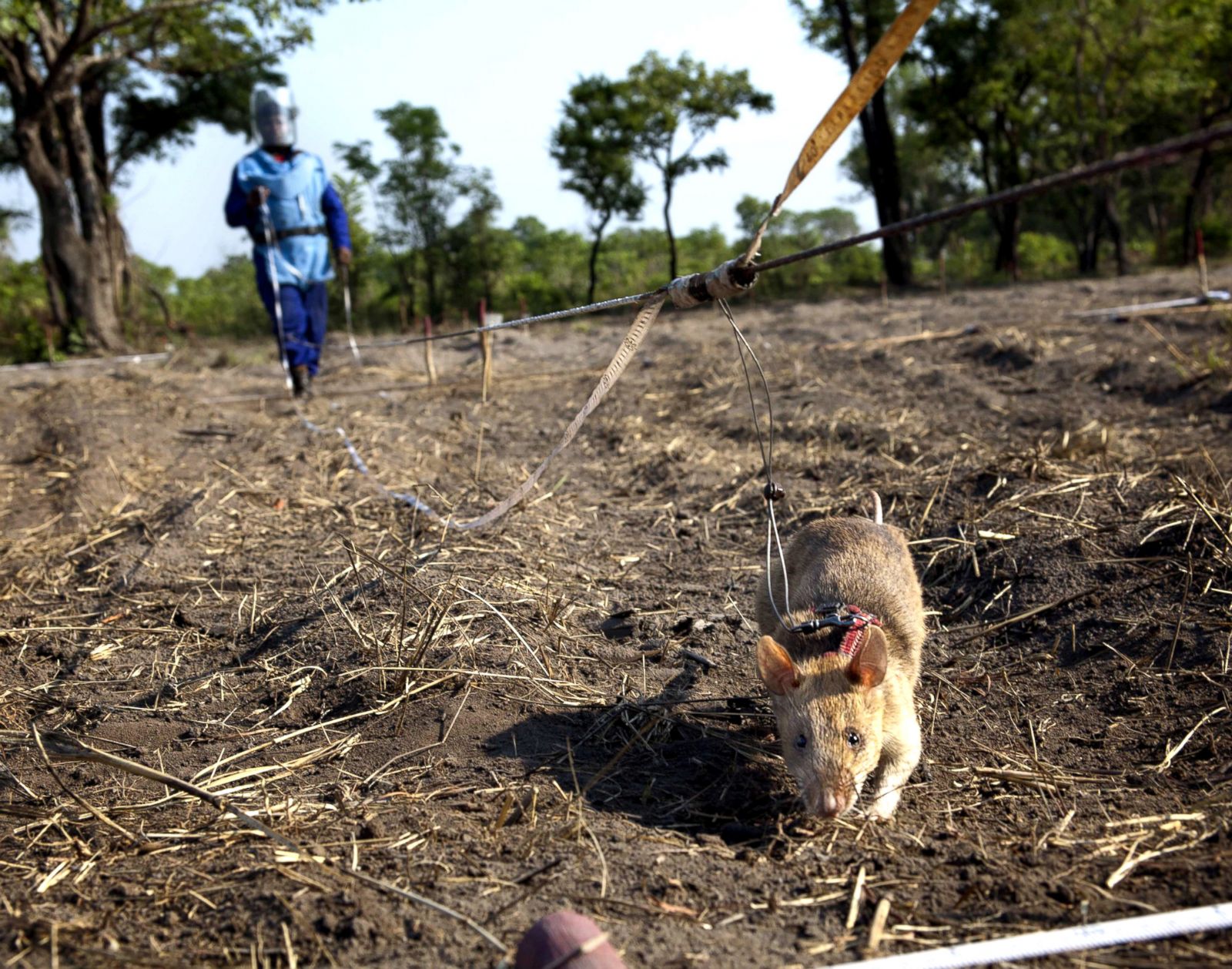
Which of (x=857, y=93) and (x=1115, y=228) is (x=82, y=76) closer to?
(x=857, y=93)

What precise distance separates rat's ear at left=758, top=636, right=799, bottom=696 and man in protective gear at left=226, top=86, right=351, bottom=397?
8159 mm

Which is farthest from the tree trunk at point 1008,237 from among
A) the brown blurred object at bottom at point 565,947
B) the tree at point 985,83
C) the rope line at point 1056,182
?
the brown blurred object at bottom at point 565,947

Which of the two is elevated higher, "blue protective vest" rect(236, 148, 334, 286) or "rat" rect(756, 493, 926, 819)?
"blue protective vest" rect(236, 148, 334, 286)

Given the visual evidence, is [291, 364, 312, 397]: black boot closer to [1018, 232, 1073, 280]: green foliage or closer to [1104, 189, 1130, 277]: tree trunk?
[1104, 189, 1130, 277]: tree trunk

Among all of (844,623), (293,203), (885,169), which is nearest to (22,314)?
(293,203)

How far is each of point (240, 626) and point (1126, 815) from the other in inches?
Result: 145

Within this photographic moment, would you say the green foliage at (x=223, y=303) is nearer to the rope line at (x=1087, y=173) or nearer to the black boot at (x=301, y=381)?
the black boot at (x=301, y=381)

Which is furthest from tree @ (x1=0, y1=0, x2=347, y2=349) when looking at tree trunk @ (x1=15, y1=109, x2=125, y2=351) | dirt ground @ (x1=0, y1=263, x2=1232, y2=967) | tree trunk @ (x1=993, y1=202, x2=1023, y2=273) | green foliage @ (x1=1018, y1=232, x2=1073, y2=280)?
green foliage @ (x1=1018, y1=232, x2=1073, y2=280)

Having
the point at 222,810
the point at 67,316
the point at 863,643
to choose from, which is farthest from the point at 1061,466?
the point at 67,316

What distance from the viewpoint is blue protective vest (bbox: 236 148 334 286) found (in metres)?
10.4

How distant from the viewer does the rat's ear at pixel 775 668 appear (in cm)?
345

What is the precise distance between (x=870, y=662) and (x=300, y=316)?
8.71m

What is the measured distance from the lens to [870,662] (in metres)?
3.41

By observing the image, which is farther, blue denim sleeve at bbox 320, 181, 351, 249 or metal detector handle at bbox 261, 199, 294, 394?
blue denim sleeve at bbox 320, 181, 351, 249
